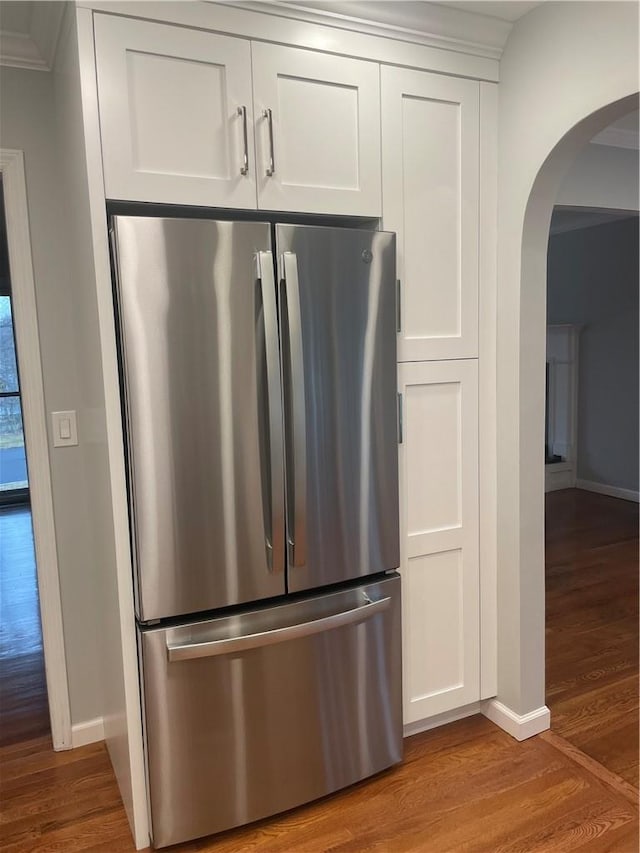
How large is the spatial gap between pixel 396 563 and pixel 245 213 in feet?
3.92

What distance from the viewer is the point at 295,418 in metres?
1.92

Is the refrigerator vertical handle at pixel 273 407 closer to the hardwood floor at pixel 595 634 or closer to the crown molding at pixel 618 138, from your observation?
the hardwood floor at pixel 595 634

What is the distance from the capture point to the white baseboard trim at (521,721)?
2432mm

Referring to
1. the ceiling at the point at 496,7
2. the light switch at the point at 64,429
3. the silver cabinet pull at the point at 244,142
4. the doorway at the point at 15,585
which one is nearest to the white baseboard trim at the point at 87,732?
the doorway at the point at 15,585

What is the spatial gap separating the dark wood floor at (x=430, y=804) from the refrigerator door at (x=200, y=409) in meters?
0.77

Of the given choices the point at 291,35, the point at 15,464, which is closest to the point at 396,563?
the point at 291,35

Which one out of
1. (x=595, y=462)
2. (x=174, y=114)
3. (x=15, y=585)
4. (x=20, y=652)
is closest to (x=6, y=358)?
(x=15, y=585)

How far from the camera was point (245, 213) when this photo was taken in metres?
1.98

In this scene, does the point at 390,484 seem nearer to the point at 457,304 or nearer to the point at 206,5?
the point at 457,304

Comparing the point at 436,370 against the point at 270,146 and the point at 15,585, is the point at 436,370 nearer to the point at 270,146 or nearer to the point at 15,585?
the point at 270,146

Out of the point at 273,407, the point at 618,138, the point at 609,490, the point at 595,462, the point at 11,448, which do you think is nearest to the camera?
the point at 273,407

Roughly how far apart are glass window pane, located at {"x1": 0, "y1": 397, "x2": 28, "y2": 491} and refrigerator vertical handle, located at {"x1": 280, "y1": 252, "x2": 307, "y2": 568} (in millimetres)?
5395

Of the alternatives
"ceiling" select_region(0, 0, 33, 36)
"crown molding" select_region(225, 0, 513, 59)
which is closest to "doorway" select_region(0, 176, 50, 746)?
"ceiling" select_region(0, 0, 33, 36)

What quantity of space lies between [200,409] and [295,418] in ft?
0.90
